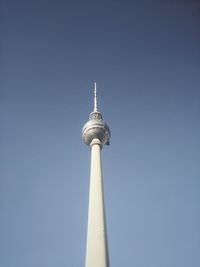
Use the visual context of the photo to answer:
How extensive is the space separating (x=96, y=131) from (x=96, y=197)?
15910mm

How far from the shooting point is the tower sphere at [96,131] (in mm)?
61688

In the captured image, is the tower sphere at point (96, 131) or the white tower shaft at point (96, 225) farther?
the tower sphere at point (96, 131)

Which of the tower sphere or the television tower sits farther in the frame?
the tower sphere

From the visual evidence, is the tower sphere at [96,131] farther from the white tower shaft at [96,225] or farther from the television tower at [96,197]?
the white tower shaft at [96,225]

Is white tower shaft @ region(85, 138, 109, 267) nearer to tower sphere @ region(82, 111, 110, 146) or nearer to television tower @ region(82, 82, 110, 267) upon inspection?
television tower @ region(82, 82, 110, 267)

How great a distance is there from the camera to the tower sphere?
6169 centimetres

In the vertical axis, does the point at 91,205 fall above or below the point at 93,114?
below

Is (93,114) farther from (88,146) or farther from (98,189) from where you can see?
(98,189)

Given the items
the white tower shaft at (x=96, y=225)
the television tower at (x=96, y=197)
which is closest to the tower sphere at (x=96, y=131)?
the television tower at (x=96, y=197)

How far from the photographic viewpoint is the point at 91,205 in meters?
46.8

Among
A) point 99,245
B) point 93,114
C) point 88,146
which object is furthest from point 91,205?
point 93,114

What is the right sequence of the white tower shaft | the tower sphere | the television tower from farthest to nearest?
the tower sphere, the television tower, the white tower shaft

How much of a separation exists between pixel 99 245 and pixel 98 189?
356 inches

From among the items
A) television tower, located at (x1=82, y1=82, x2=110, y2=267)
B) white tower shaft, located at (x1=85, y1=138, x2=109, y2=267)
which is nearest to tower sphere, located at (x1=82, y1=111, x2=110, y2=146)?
television tower, located at (x1=82, y1=82, x2=110, y2=267)
